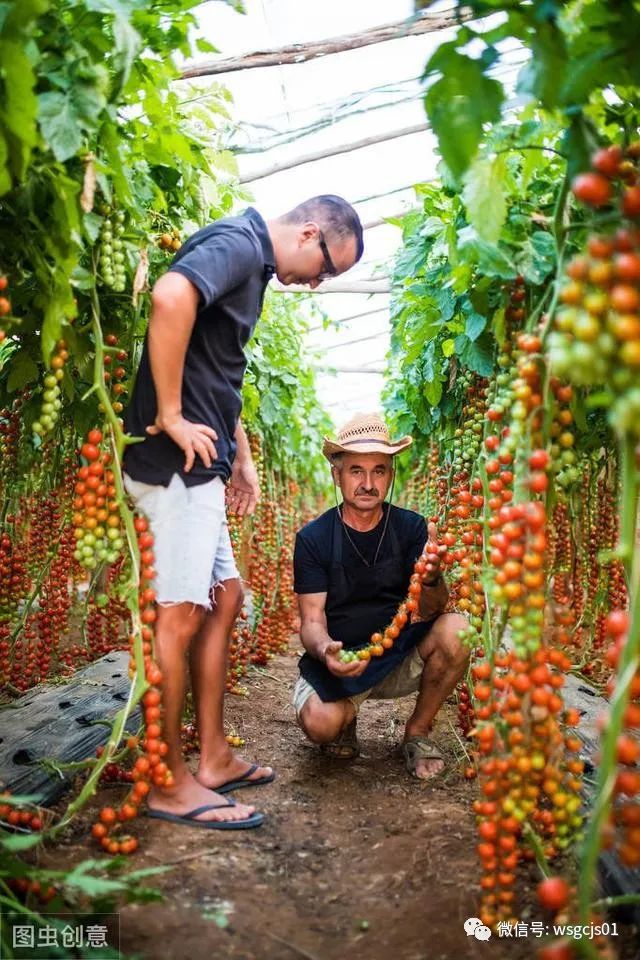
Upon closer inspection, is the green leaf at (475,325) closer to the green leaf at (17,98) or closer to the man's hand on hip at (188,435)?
the man's hand on hip at (188,435)

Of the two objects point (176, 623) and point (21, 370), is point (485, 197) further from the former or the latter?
point (21, 370)

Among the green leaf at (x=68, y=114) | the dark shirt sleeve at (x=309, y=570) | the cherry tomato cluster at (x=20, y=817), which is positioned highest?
the green leaf at (x=68, y=114)

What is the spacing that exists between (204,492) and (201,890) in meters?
1.01

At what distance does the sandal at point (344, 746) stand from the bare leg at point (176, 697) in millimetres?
829

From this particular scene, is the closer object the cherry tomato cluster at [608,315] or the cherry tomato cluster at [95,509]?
the cherry tomato cluster at [608,315]

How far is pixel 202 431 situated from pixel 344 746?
1512 mm

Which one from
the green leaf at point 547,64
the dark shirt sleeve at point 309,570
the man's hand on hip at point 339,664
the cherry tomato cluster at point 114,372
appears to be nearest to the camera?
the green leaf at point 547,64

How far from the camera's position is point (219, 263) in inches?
81.9

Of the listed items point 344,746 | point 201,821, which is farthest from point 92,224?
point 344,746

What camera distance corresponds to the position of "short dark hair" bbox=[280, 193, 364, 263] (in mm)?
2398

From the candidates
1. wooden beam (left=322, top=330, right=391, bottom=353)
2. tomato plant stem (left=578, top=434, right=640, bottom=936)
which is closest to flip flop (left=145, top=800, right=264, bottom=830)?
tomato plant stem (left=578, top=434, right=640, bottom=936)

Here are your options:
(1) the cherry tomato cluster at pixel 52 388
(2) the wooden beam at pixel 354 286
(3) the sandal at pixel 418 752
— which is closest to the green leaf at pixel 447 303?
(1) the cherry tomato cluster at pixel 52 388

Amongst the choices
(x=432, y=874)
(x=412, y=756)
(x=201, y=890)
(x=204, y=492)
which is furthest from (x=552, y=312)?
(x=412, y=756)

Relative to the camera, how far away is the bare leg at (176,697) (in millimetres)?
2141
